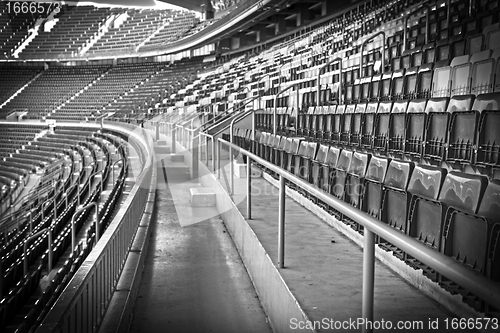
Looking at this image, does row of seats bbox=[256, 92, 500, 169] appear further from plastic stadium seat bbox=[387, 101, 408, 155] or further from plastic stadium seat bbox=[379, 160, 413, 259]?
plastic stadium seat bbox=[379, 160, 413, 259]

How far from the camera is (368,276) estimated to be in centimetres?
166

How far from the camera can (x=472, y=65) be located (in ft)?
13.6

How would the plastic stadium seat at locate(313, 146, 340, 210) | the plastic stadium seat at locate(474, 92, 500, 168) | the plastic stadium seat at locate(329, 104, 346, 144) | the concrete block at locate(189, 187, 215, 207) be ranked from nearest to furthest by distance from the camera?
Result: the plastic stadium seat at locate(474, 92, 500, 168), the plastic stadium seat at locate(313, 146, 340, 210), the plastic stadium seat at locate(329, 104, 346, 144), the concrete block at locate(189, 187, 215, 207)

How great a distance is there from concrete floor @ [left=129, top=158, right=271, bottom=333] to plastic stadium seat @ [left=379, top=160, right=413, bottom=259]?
37.5 inches

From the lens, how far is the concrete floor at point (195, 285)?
3117 millimetres

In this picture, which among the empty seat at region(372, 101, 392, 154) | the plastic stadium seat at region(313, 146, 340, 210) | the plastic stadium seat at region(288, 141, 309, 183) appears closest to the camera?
the plastic stadium seat at region(313, 146, 340, 210)

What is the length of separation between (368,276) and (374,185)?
1508mm

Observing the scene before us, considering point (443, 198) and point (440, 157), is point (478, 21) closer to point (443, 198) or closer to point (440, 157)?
point (440, 157)

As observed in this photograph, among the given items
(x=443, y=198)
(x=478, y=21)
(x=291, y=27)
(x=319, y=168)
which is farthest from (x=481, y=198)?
(x=291, y=27)

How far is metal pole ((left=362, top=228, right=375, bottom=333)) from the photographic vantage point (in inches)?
63.1

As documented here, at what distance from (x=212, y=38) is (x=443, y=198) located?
2341cm

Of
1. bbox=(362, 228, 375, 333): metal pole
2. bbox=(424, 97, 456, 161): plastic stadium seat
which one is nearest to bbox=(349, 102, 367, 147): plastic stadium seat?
bbox=(424, 97, 456, 161): plastic stadium seat

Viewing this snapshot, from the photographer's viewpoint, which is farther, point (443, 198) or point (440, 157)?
point (440, 157)

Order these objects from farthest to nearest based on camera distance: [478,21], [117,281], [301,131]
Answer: [301,131], [478,21], [117,281]
